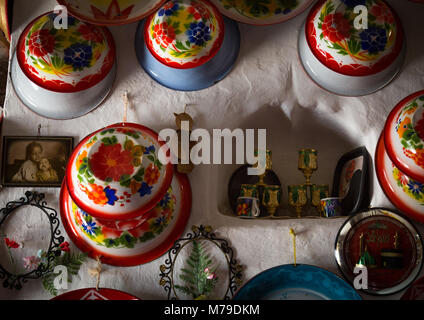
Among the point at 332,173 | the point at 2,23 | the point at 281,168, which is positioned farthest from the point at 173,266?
the point at 2,23

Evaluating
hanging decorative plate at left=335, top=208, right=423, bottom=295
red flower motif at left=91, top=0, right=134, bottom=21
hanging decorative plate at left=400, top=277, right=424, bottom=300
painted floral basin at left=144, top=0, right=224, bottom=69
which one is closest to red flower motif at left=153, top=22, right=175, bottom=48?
painted floral basin at left=144, top=0, right=224, bottom=69

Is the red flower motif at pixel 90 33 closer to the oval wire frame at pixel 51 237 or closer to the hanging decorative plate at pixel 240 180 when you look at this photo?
the oval wire frame at pixel 51 237

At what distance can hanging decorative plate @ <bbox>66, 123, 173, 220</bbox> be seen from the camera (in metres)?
1.36

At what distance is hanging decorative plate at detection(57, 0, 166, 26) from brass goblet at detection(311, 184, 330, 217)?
938 millimetres

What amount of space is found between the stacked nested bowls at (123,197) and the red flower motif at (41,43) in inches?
16.2

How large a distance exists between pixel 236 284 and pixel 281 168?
26.2 inches

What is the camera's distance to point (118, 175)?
1386mm

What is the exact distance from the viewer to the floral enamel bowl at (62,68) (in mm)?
1645

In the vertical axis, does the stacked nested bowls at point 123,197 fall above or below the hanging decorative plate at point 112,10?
below

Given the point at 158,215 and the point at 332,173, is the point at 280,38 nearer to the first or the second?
the point at 332,173

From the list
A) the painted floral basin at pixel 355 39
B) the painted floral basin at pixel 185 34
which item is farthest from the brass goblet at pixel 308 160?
the painted floral basin at pixel 185 34

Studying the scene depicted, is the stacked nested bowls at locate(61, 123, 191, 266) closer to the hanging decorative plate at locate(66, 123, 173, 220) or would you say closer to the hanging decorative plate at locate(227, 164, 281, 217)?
the hanging decorative plate at locate(66, 123, 173, 220)

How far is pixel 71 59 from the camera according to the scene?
1660mm

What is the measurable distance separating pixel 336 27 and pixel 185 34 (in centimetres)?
57
